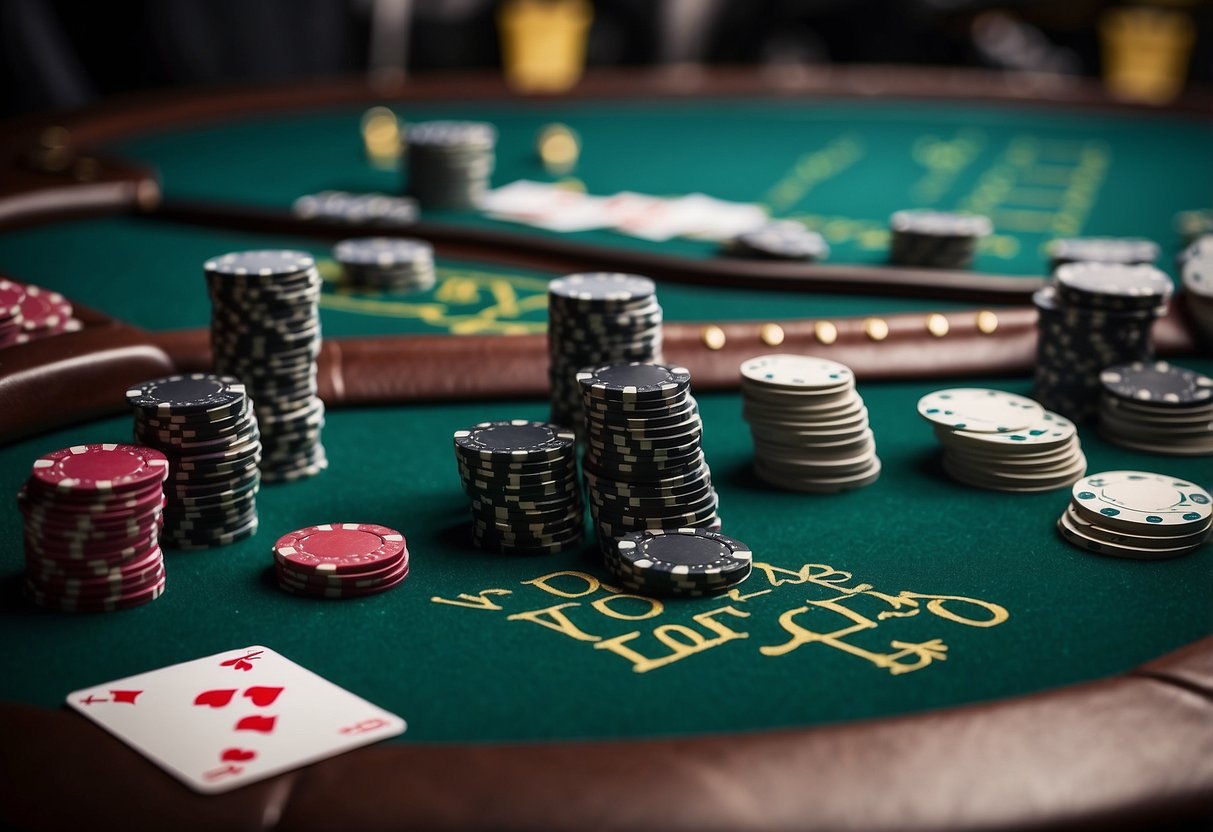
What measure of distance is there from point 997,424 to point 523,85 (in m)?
6.35

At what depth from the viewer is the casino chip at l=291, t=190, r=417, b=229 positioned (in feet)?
18.2

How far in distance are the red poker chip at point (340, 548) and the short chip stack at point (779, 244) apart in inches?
98.2

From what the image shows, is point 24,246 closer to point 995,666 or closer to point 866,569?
point 866,569

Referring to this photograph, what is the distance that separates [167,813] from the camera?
79.4 inches

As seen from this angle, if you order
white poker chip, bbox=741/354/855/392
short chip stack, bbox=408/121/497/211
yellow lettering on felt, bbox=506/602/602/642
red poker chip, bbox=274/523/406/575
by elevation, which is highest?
short chip stack, bbox=408/121/497/211

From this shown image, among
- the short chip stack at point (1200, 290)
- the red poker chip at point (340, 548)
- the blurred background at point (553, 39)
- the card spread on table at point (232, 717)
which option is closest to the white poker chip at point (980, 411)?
the short chip stack at point (1200, 290)

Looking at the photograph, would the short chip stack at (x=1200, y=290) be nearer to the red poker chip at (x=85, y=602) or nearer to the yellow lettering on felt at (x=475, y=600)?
the yellow lettering on felt at (x=475, y=600)

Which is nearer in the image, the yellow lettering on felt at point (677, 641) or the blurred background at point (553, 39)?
the yellow lettering on felt at point (677, 641)

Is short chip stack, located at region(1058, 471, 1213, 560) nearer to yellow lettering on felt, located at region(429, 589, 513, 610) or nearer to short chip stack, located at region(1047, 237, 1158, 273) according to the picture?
yellow lettering on felt, located at region(429, 589, 513, 610)

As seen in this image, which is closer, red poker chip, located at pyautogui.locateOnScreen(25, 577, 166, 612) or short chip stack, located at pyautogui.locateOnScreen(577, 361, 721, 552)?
red poker chip, located at pyautogui.locateOnScreen(25, 577, 166, 612)

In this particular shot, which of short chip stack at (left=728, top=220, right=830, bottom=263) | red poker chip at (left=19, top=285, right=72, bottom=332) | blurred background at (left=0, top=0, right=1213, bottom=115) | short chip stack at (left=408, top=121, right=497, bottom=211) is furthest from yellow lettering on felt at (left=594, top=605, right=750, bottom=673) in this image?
blurred background at (left=0, top=0, right=1213, bottom=115)

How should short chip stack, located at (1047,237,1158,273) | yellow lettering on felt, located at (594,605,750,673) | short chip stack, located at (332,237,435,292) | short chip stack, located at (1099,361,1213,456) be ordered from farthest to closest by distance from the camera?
short chip stack, located at (1047,237,1158,273) → short chip stack, located at (332,237,435,292) → short chip stack, located at (1099,361,1213,456) → yellow lettering on felt, located at (594,605,750,673)

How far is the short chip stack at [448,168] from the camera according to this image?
602cm

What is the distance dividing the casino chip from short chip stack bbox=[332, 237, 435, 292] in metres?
0.55
